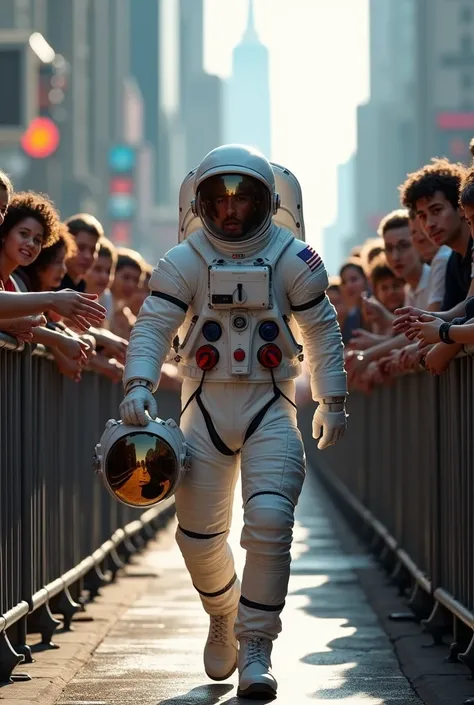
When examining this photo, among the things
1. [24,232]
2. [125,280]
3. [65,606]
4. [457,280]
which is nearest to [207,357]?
[24,232]

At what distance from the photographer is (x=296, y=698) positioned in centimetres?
654

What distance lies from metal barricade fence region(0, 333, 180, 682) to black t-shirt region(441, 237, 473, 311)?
5.91 feet

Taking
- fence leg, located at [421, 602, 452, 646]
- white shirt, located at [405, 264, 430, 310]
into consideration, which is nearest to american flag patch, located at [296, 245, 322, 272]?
fence leg, located at [421, 602, 452, 646]

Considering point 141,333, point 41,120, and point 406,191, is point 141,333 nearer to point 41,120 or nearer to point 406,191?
point 406,191

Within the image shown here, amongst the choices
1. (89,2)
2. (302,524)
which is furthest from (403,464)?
(89,2)

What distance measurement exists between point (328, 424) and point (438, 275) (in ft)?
6.86

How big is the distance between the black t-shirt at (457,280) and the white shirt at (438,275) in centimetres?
56

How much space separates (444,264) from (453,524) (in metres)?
1.57

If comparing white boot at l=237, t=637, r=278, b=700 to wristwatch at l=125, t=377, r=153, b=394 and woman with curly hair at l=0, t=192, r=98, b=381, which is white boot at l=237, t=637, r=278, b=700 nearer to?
wristwatch at l=125, t=377, r=153, b=394

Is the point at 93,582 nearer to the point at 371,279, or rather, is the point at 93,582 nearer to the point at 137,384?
the point at 371,279

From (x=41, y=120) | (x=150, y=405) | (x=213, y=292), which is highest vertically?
(x=41, y=120)

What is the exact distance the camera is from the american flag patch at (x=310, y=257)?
702 cm

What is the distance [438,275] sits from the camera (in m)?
8.87

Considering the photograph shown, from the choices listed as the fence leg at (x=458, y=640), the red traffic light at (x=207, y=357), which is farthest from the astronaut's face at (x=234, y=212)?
the fence leg at (x=458, y=640)
